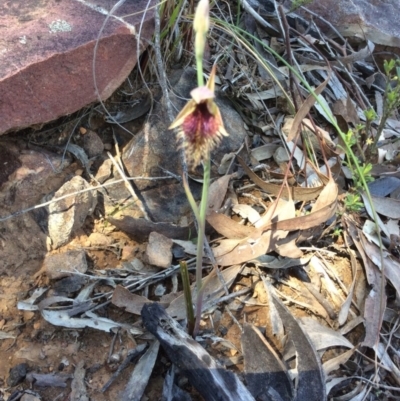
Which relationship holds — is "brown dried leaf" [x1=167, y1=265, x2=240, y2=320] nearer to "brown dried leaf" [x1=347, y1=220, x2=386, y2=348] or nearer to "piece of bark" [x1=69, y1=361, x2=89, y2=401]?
"piece of bark" [x1=69, y1=361, x2=89, y2=401]

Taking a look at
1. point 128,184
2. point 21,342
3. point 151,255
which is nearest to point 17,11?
point 128,184

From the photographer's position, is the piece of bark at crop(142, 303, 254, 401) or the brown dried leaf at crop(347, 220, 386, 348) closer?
the piece of bark at crop(142, 303, 254, 401)

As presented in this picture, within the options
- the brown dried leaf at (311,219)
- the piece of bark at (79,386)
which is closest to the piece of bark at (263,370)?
the brown dried leaf at (311,219)

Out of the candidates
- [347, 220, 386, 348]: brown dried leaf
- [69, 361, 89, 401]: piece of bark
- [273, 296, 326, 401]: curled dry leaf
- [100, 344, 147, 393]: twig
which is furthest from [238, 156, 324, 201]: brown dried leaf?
[69, 361, 89, 401]: piece of bark

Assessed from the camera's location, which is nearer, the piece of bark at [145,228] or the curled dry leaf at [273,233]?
the curled dry leaf at [273,233]

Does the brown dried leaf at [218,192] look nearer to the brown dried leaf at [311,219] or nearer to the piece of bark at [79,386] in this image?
the brown dried leaf at [311,219]
